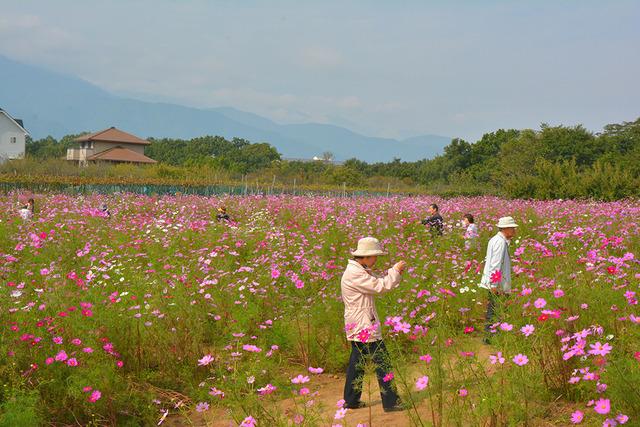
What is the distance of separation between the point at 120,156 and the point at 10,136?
10447 millimetres

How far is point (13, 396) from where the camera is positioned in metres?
3.87

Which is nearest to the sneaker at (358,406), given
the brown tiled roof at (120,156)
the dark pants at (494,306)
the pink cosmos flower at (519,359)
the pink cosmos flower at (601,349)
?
the dark pants at (494,306)

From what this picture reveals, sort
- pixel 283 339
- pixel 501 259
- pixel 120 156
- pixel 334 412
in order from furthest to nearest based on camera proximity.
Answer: pixel 120 156, pixel 501 259, pixel 283 339, pixel 334 412

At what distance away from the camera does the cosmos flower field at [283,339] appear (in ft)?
11.1

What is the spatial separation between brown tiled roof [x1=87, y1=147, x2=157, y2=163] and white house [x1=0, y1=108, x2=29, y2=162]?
6.69m

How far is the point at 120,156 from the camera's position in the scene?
2429 inches

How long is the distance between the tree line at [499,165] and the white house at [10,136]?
15050 millimetres

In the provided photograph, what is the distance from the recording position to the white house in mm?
58875

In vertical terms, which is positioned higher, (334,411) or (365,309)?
(365,309)

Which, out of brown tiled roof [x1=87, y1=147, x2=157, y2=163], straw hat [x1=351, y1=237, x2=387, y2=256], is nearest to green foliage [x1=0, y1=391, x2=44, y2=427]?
straw hat [x1=351, y1=237, x2=387, y2=256]

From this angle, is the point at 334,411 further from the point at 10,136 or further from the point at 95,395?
the point at 10,136

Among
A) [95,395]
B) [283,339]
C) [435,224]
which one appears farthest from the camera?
[435,224]

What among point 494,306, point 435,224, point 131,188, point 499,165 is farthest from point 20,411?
point 499,165

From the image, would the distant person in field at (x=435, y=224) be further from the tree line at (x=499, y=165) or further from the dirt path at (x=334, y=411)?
the tree line at (x=499, y=165)
